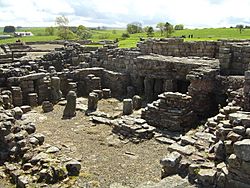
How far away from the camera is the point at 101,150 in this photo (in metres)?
19.2

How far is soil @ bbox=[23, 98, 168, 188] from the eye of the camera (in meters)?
16.1

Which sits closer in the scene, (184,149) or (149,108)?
(184,149)

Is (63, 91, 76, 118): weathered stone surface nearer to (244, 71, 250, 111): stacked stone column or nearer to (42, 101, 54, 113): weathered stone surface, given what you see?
(42, 101, 54, 113): weathered stone surface

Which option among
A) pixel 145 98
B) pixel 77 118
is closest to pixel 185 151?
pixel 77 118

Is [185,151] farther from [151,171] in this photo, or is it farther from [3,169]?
[3,169]

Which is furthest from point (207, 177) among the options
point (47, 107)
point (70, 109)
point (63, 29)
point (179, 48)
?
point (63, 29)

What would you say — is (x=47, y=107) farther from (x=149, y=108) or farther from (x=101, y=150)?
(x=101, y=150)

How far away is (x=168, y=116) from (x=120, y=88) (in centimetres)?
1039

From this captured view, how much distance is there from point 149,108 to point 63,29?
240 ft

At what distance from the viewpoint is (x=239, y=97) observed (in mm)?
20125

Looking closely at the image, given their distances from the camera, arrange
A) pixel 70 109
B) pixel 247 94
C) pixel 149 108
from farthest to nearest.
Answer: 1. pixel 70 109
2. pixel 149 108
3. pixel 247 94

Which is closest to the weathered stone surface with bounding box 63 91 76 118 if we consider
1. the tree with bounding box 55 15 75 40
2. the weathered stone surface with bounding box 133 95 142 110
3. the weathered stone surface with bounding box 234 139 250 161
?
the weathered stone surface with bounding box 133 95 142 110

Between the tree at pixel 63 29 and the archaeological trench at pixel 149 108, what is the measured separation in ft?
161

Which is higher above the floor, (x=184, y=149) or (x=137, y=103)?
(x=184, y=149)
